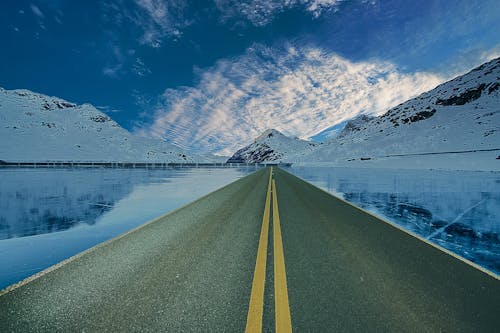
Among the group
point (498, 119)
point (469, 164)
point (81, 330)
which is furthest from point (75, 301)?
point (498, 119)

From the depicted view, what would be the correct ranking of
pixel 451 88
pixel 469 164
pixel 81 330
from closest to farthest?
pixel 81 330
pixel 469 164
pixel 451 88

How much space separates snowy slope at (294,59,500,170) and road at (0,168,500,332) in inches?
2158

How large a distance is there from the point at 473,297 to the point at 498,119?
370 ft

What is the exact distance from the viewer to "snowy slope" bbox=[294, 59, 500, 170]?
250 feet

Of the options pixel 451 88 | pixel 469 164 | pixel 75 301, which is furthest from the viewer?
pixel 451 88

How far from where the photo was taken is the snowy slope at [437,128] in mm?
76150

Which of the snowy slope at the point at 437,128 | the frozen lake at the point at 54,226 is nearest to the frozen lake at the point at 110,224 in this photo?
the frozen lake at the point at 54,226

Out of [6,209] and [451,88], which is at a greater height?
[451,88]

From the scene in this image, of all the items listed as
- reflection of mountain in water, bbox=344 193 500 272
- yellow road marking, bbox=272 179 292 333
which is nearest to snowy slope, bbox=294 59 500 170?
reflection of mountain in water, bbox=344 193 500 272

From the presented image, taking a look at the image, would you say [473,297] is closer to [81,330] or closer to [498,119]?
[81,330]

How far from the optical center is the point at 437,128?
100188 mm

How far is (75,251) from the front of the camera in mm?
4977

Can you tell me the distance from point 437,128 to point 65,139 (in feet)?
582

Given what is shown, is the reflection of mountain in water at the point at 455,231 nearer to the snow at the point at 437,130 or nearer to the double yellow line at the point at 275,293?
the double yellow line at the point at 275,293
